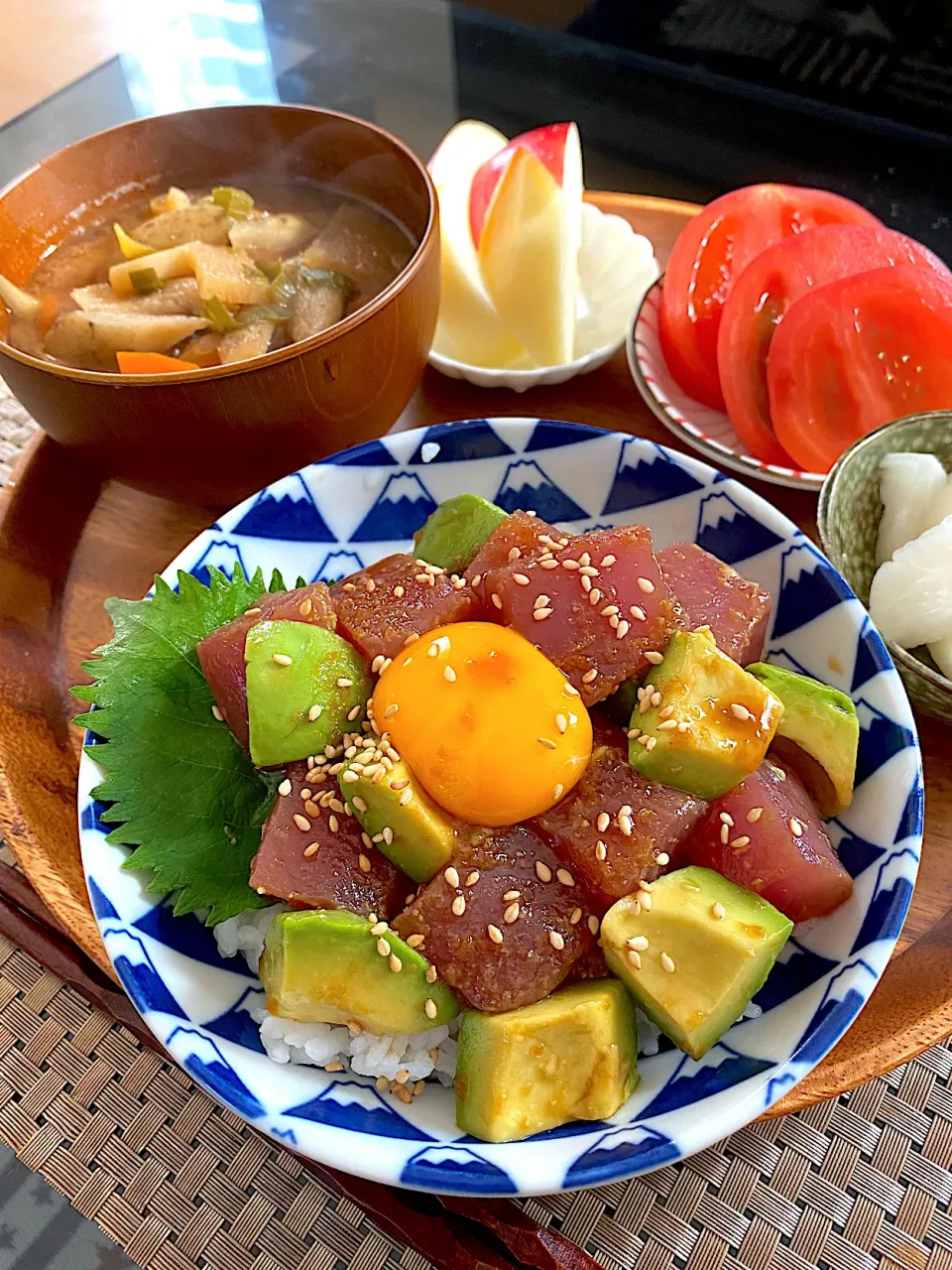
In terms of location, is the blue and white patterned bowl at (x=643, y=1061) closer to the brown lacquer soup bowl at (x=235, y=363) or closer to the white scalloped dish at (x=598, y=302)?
the brown lacquer soup bowl at (x=235, y=363)

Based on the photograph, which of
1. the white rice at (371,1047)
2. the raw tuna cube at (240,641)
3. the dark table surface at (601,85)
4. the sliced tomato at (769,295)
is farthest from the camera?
the dark table surface at (601,85)

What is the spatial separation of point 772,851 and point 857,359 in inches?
47.0

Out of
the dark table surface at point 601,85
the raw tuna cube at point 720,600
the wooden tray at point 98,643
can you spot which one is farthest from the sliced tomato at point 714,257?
the dark table surface at point 601,85

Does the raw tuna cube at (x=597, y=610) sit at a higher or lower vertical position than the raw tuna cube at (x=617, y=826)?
higher

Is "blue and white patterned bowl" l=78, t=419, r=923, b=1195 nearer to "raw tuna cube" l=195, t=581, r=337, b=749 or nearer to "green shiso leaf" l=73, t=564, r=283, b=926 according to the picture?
"green shiso leaf" l=73, t=564, r=283, b=926

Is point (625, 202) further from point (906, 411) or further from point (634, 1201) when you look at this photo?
point (634, 1201)

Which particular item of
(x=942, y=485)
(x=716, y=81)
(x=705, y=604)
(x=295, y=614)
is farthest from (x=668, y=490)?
(x=716, y=81)

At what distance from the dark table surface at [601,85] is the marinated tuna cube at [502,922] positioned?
325 cm

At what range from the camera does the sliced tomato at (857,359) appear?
206 centimetres

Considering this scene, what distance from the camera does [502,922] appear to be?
1381mm

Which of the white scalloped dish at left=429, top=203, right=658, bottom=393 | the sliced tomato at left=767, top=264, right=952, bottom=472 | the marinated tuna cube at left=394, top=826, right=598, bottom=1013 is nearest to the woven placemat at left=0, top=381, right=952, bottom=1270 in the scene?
the marinated tuna cube at left=394, top=826, right=598, bottom=1013

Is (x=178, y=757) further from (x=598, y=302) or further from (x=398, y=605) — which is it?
(x=598, y=302)

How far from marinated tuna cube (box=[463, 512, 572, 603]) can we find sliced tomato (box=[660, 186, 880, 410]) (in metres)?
0.88

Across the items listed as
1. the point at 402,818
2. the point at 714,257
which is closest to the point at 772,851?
the point at 402,818
